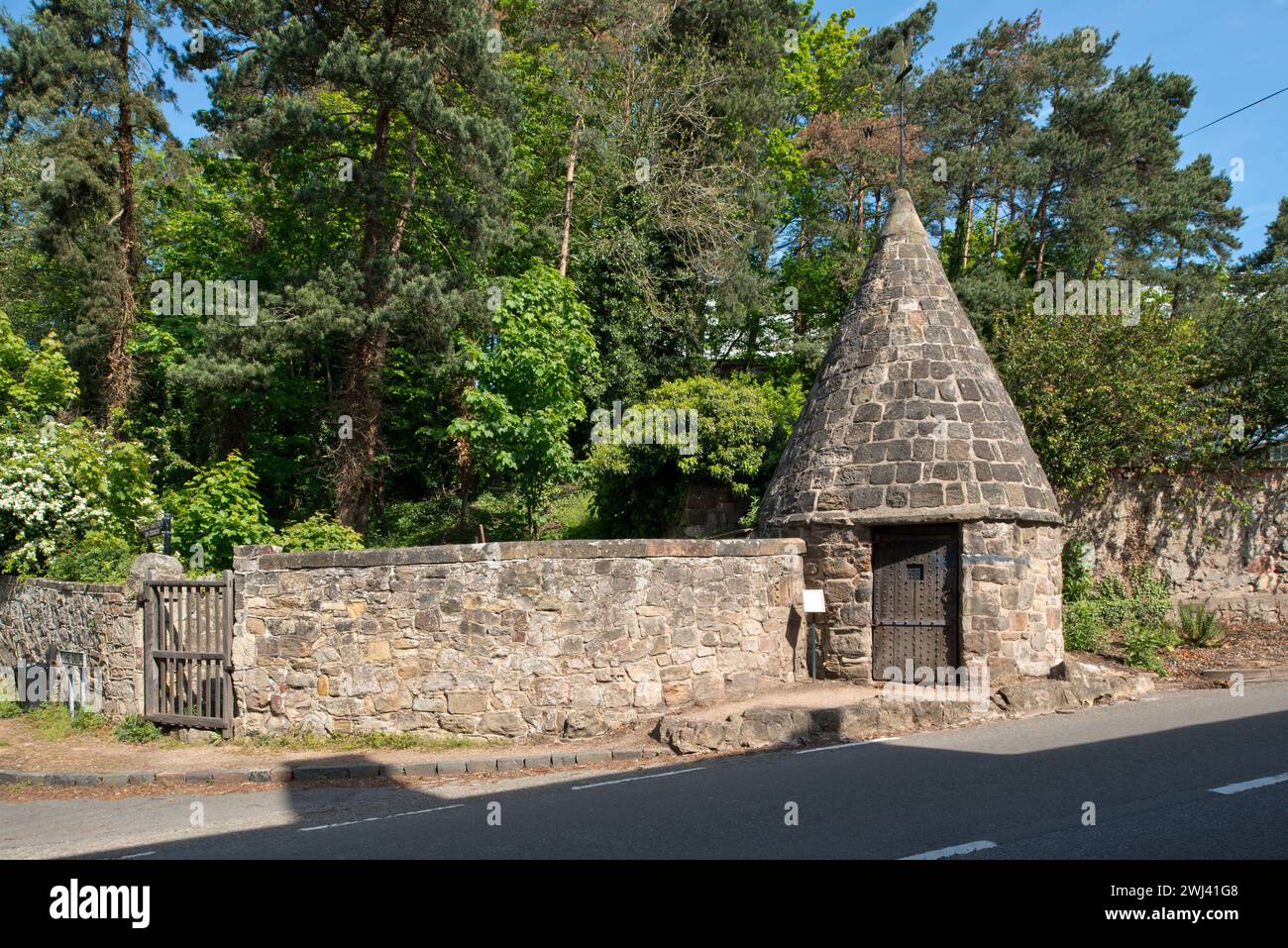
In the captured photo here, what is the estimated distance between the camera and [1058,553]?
12461 mm

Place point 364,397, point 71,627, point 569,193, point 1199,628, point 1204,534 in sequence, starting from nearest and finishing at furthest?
point 71,627, point 1199,628, point 1204,534, point 364,397, point 569,193

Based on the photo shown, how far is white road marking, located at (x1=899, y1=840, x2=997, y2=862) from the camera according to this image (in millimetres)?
5305

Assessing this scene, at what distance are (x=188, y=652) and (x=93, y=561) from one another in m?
4.70

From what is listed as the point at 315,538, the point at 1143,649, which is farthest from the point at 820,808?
the point at 315,538

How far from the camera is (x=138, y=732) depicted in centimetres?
1116

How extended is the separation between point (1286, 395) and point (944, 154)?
11961mm

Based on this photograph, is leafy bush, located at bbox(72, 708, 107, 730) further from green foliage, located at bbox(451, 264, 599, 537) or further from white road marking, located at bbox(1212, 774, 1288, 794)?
white road marking, located at bbox(1212, 774, 1288, 794)

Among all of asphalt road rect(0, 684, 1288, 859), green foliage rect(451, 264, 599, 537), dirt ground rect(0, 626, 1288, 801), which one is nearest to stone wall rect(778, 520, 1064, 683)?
dirt ground rect(0, 626, 1288, 801)

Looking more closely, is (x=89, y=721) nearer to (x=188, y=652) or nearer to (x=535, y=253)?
(x=188, y=652)

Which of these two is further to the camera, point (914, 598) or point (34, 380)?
point (34, 380)

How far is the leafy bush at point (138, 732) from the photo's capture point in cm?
1111

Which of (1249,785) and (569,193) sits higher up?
(569,193)

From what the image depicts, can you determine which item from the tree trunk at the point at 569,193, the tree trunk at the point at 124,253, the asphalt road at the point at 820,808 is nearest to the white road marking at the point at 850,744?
the asphalt road at the point at 820,808
